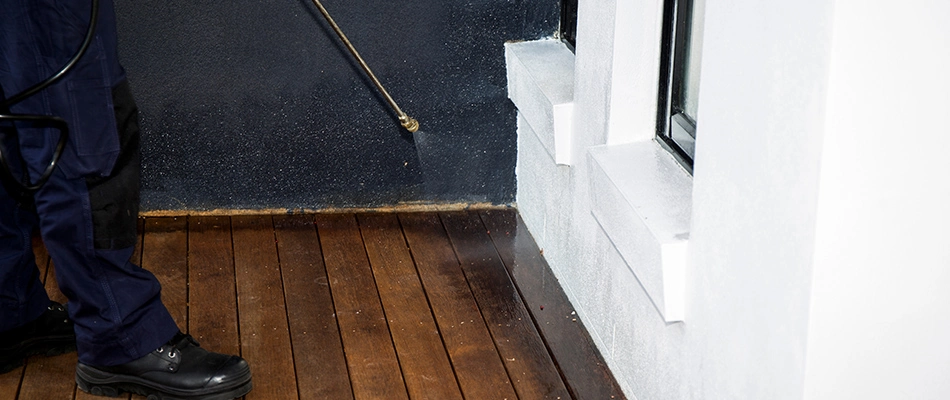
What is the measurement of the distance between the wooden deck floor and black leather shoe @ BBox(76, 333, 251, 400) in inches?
2.3

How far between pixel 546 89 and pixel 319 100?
77 cm

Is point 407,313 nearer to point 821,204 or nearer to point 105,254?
point 105,254

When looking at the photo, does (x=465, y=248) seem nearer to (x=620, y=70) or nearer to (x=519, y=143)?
(x=519, y=143)

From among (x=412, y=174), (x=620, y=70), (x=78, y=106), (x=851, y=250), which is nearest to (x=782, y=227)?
(x=851, y=250)

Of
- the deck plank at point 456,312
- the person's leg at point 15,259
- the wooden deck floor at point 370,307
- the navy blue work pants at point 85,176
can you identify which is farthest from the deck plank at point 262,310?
the person's leg at point 15,259

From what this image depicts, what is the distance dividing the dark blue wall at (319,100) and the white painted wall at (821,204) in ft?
4.57

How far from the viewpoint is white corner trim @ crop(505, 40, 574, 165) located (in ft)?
7.84

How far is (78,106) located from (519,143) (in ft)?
4.84

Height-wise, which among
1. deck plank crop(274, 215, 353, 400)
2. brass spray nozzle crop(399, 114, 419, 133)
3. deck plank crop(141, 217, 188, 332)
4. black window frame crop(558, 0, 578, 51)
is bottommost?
deck plank crop(141, 217, 188, 332)

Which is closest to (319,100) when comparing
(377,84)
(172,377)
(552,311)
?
(377,84)

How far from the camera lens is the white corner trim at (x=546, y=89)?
7.84 ft

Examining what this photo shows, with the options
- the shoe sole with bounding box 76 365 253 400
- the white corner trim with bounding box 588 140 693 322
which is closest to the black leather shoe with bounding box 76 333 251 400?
the shoe sole with bounding box 76 365 253 400

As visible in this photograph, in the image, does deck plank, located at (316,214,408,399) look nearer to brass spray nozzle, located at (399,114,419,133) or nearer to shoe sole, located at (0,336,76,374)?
brass spray nozzle, located at (399,114,419,133)

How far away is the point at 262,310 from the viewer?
2.46 m
